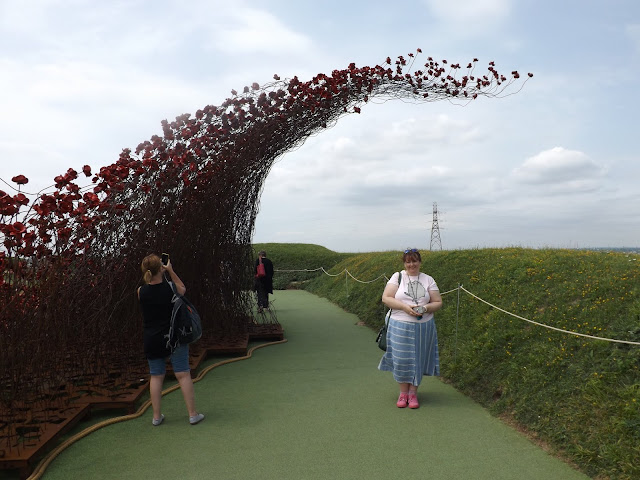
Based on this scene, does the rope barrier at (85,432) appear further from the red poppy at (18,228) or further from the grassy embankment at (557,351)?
the grassy embankment at (557,351)

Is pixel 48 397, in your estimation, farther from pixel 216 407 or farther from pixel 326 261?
pixel 326 261

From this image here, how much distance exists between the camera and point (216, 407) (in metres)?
4.74

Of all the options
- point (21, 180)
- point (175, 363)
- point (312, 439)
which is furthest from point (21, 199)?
point (312, 439)

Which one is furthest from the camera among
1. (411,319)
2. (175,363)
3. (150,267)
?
Result: (411,319)

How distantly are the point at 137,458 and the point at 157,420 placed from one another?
0.62m

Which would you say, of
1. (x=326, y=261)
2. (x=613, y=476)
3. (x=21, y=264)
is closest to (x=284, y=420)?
(x=613, y=476)

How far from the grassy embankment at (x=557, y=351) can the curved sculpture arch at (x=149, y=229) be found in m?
3.13

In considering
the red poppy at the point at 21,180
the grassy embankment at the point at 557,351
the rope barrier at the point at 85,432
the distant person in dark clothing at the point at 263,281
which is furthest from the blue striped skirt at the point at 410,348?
the distant person in dark clothing at the point at 263,281

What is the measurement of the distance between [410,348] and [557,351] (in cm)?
143

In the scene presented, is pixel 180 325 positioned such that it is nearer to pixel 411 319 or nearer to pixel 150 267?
pixel 150 267

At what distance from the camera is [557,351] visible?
15.5ft

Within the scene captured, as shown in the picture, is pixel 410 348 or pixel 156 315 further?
pixel 410 348

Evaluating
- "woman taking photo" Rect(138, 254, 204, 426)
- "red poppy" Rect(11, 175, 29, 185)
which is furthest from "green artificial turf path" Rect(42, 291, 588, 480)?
"red poppy" Rect(11, 175, 29, 185)

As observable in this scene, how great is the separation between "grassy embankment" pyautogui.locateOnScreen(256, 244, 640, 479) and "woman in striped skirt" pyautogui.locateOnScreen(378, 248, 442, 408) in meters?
0.81
